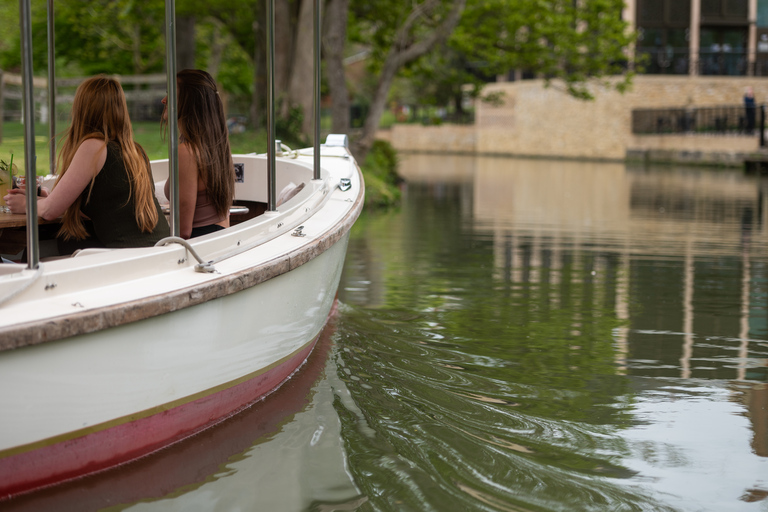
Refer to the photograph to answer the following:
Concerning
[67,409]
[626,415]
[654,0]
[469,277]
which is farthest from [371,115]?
[654,0]

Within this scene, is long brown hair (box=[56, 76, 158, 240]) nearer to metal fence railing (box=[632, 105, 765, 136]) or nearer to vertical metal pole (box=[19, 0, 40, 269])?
vertical metal pole (box=[19, 0, 40, 269])

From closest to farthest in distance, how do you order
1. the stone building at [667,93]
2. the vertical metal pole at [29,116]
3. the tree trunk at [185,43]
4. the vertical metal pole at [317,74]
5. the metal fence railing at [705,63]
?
1. the vertical metal pole at [29,116]
2. the vertical metal pole at [317,74]
3. the tree trunk at [185,43]
4. the stone building at [667,93]
5. the metal fence railing at [705,63]

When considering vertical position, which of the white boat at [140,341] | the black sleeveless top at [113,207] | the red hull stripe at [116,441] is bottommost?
the red hull stripe at [116,441]

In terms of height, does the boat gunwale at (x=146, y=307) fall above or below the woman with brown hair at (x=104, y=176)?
below

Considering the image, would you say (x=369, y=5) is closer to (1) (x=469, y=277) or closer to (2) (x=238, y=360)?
(1) (x=469, y=277)

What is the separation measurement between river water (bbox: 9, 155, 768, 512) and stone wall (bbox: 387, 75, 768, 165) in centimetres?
2200

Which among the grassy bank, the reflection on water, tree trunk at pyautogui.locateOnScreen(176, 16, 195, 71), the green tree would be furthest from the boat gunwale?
tree trunk at pyautogui.locateOnScreen(176, 16, 195, 71)

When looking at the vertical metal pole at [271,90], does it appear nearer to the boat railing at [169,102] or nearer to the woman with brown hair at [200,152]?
the boat railing at [169,102]

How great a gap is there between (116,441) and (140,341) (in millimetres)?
401

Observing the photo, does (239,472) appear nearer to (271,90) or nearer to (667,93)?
(271,90)

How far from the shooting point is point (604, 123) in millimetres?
36594

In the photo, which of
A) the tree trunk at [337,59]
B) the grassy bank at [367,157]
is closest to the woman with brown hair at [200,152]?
the grassy bank at [367,157]

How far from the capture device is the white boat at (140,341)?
2.96 meters

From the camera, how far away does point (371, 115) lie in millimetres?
18188
